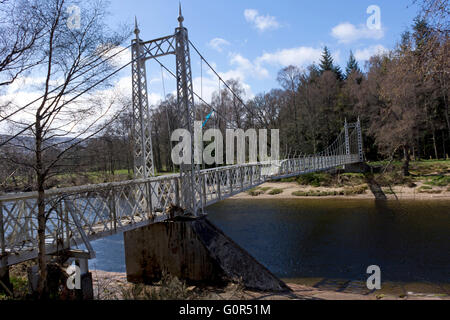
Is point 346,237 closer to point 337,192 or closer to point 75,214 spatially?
point 337,192

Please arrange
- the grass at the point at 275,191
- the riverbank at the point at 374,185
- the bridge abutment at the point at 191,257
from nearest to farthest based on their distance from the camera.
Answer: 1. the bridge abutment at the point at 191,257
2. the riverbank at the point at 374,185
3. the grass at the point at 275,191

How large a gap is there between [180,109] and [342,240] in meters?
8.09

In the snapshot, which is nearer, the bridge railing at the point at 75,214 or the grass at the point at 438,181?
the bridge railing at the point at 75,214

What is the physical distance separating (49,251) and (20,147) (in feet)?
5.24

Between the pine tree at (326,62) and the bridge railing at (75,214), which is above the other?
the pine tree at (326,62)

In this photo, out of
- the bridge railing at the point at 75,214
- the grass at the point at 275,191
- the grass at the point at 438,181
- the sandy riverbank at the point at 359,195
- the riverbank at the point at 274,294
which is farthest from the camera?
the grass at the point at 275,191

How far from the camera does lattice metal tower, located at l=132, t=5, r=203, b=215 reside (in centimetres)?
738

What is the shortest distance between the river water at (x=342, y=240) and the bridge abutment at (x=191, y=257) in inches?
69.0

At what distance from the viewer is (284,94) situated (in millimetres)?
→ 28016

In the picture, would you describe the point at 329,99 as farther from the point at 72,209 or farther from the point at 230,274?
the point at 72,209


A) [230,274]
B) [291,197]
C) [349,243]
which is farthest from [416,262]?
[291,197]

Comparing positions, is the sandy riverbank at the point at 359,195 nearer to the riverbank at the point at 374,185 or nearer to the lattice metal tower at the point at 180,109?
the riverbank at the point at 374,185

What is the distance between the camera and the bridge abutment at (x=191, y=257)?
Answer: 7.00 m

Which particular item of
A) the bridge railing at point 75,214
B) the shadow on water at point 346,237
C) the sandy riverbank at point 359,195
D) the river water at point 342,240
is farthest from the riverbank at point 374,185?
the bridge railing at point 75,214
